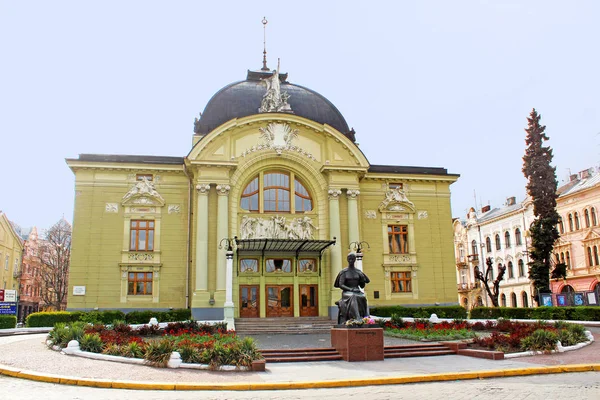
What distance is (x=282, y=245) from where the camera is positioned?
32844 mm

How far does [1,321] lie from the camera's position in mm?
28766

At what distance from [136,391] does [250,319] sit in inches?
755

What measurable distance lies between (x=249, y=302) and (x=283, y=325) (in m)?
4.00

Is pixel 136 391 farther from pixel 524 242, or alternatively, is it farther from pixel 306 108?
pixel 524 242

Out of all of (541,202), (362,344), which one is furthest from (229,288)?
(541,202)

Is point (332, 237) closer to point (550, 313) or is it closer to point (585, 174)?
point (550, 313)

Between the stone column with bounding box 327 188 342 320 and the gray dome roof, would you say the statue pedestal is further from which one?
the gray dome roof

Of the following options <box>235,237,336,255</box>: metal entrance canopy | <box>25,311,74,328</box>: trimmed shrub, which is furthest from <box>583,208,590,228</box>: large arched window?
<box>25,311,74,328</box>: trimmed shrub

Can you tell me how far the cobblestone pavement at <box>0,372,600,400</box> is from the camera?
35.8 feet

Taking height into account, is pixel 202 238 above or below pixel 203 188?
below

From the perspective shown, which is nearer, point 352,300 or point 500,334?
point 352,300

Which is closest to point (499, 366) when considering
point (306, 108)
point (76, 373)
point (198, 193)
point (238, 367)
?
point (238, 367)

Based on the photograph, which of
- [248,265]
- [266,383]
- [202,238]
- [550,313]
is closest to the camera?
[266,383]

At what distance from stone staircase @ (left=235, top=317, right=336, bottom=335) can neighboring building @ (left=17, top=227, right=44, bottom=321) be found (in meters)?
54.5
